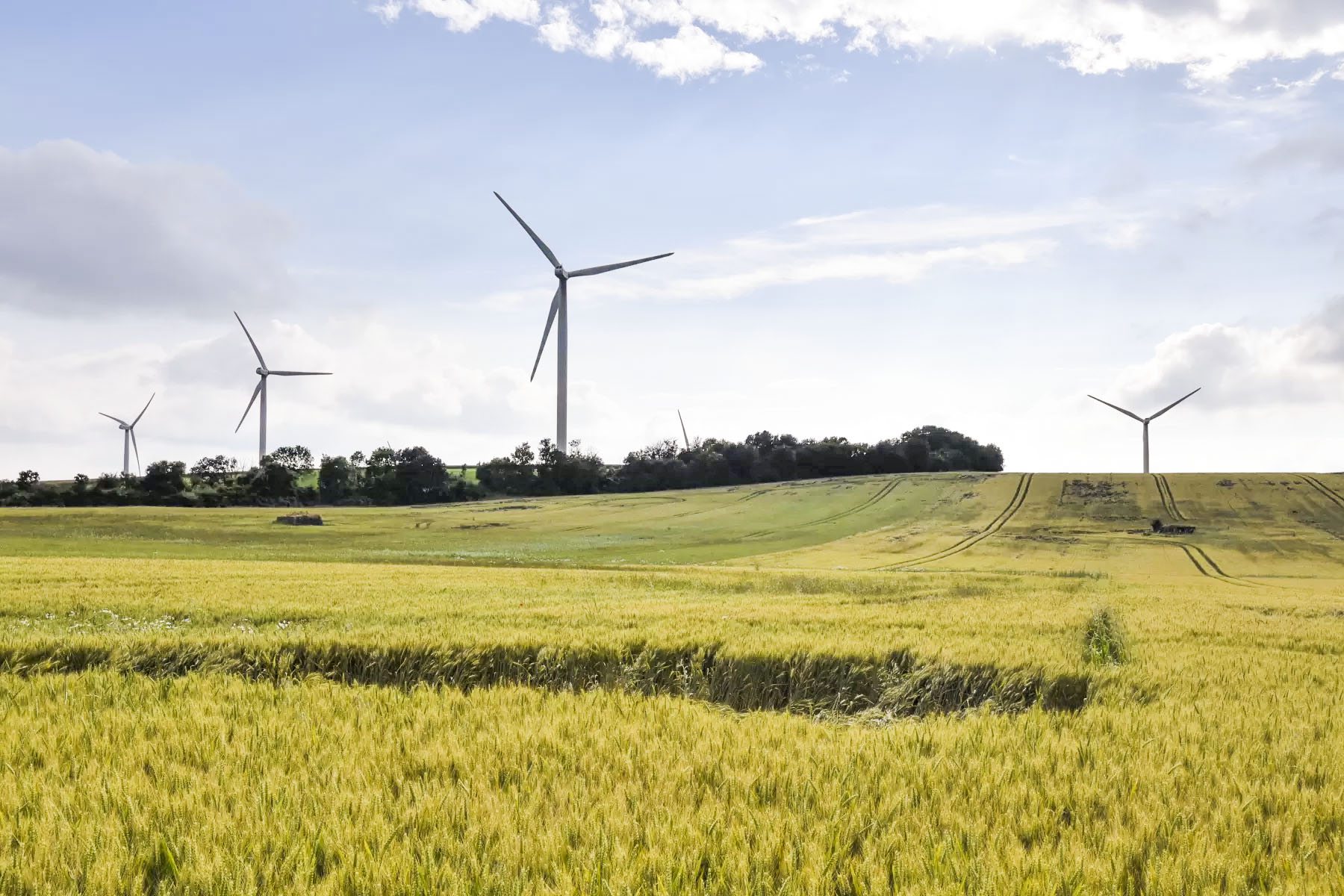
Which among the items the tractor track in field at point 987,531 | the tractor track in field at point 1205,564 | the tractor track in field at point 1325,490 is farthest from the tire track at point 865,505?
the tractor track in field at point 1325,490

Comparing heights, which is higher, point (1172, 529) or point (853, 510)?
point (853, 510)

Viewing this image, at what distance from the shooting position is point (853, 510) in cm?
8838

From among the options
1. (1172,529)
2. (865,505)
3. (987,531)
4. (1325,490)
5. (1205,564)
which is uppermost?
(1325,490)

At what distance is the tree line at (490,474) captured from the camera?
107438mm

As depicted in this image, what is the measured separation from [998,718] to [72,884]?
25.8 ft

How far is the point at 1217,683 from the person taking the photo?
11172 mm

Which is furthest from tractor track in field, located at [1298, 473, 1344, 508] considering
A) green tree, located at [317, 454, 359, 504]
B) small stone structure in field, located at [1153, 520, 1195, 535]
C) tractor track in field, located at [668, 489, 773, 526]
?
green tree, located at [317, 454, 359, 504]

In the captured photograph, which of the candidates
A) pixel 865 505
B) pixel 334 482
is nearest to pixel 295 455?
pixel 334 482

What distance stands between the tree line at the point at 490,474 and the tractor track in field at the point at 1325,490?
1709 inches

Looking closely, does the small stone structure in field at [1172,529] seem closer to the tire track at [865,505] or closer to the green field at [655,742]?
the tire track at [865,505]

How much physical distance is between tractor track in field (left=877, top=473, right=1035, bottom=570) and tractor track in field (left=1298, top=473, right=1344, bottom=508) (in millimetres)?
25925

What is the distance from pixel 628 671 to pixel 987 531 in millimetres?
66295

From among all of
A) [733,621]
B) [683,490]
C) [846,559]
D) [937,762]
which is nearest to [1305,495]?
[846,559]

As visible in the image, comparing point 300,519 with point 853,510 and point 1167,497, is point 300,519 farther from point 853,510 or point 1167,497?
point 1167,497
